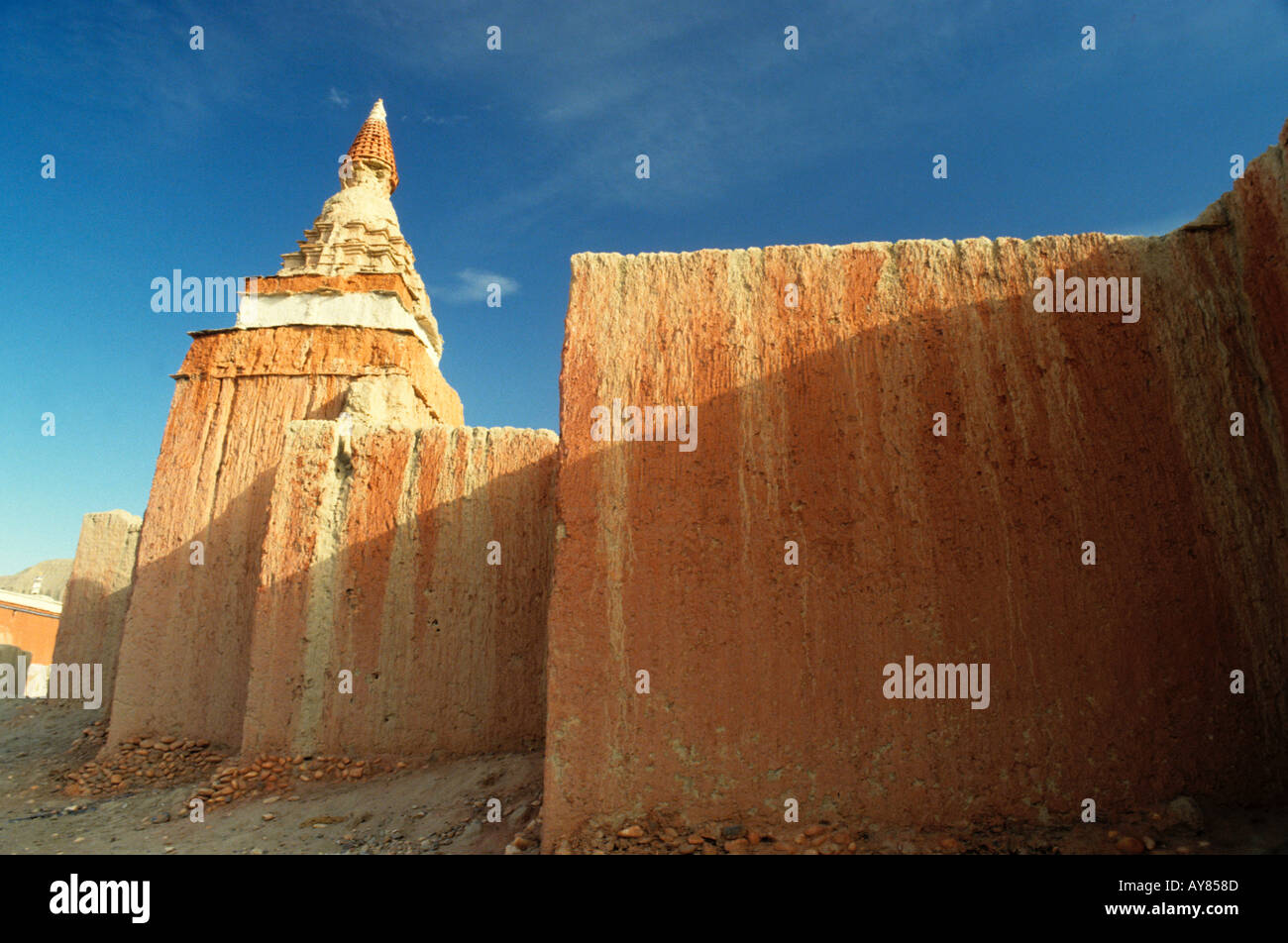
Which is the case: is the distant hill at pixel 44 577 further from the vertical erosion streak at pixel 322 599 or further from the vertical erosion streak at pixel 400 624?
the vertical erosion streak at pixel 400 624

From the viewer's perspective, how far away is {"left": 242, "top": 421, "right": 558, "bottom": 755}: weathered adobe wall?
562 centimetres

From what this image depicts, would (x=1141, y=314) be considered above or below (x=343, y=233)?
below

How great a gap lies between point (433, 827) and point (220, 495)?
16.8ft

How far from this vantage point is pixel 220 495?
7.68 metres

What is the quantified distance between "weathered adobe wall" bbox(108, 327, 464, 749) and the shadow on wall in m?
4.79

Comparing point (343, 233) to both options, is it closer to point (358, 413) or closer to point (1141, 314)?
point (358, 413)

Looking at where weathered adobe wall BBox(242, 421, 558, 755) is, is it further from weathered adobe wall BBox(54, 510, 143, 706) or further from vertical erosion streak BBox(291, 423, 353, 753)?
weathered adobe wall BBox(54, 510, 143, 706)

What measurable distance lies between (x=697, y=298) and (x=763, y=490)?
126 cm

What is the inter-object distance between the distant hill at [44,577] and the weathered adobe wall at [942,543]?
39.8 meters

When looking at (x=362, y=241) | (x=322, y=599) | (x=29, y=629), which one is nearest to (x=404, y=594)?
(x=322, y=599)

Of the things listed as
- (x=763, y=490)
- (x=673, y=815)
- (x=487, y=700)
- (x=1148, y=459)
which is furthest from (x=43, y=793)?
(x=1148, y=459)

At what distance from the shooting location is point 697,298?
4152mm

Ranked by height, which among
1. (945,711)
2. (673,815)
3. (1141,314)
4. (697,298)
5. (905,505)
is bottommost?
(673,815)

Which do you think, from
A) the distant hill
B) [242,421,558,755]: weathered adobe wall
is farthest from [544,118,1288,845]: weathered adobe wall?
the distant hill
